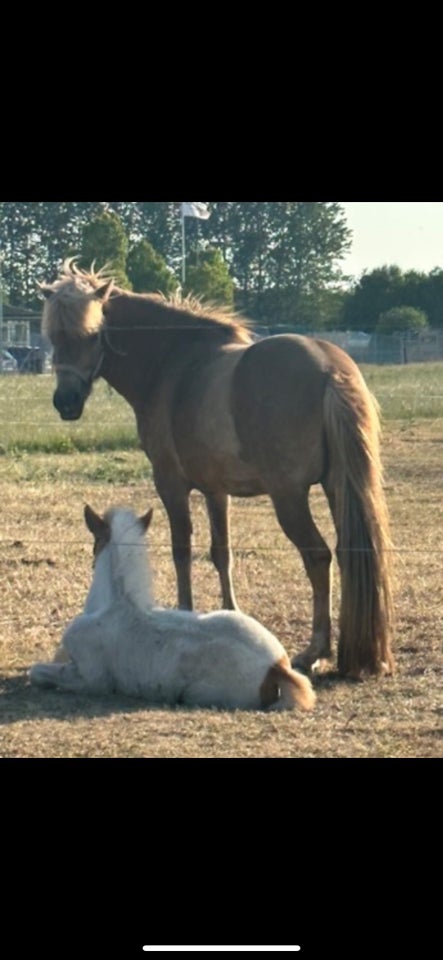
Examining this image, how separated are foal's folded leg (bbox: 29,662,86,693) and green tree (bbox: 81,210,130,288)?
2341mm

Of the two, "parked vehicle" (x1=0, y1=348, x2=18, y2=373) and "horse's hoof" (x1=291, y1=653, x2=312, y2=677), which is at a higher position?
"parked vehicle" (x1=0, y1=348, x2=18, y2=373)

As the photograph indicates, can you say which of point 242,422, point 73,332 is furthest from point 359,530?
point 73,332

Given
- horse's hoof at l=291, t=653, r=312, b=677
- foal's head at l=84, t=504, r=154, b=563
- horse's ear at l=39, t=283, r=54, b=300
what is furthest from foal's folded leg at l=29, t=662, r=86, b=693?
horse's ear at l=39, t=283, r=54, b=300

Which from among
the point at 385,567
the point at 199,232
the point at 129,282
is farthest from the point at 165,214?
the point at 385,567

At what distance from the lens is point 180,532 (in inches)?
297

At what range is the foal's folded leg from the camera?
6422 millimetres

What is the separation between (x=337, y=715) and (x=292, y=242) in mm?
3013

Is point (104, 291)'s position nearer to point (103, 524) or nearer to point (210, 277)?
point (210, 277)

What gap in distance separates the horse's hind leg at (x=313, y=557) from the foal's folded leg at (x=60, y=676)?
1117mm

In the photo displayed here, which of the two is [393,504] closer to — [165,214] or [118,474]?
[118,474]

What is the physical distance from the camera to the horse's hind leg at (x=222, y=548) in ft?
24.7

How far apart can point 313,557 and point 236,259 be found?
221 centimetres

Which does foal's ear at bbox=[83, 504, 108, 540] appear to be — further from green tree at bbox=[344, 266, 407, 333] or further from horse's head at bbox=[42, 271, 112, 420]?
green tree at bbox=[344, 266, 407, 333]

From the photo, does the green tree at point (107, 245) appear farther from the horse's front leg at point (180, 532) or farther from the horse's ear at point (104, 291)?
the horse's front leg at point (180, 532)
